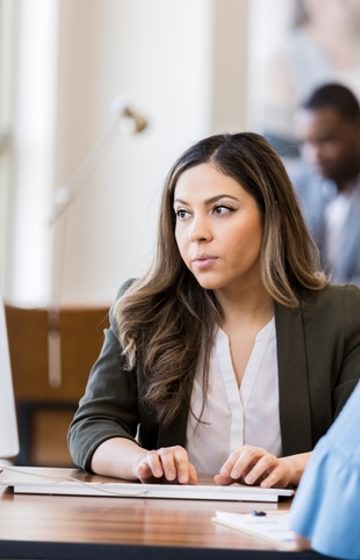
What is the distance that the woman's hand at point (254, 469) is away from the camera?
Result: 1.74 m

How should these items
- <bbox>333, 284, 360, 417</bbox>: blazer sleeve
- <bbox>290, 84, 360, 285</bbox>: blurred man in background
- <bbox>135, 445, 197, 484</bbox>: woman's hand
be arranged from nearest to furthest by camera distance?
<bbox>135, 445, 197, 484</bbox>: woman's hand → <bbox>333, 284, 360, 417</bbox>: blazer sleeve → <bbox>290, 84, 360, 285</bbox>: blurred man in background

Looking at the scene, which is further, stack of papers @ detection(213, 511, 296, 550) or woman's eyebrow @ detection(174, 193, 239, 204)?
woman's eyebrow @ detection(174, 193, 239, 204)

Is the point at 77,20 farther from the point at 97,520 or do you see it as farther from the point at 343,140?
the point at 97,520

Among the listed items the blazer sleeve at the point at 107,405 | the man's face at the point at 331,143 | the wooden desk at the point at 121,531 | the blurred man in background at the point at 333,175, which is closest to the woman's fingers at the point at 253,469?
the wooden desk at the point at 121,531

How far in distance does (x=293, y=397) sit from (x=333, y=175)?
2918 mm

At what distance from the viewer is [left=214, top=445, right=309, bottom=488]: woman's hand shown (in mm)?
1744

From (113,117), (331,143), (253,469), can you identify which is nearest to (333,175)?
(331,143)

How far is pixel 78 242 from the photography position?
17.4 ft

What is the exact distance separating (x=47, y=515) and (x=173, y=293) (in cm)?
84

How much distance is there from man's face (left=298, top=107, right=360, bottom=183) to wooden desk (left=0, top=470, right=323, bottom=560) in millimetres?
3416

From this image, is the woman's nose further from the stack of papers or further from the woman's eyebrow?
the stack of papers

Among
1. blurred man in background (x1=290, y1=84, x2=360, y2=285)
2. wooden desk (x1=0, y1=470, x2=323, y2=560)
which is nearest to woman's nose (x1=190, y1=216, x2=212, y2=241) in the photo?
wooden desk (x1=0, y1=470, x2=323, y2=560)

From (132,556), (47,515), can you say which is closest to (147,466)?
(47,515)

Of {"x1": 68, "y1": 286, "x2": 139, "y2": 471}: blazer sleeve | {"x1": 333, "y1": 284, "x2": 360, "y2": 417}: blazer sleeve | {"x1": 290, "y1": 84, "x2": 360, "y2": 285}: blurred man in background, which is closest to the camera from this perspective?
{"x1": 68, "y1": 286, "x2": 139, "y2": 471}: blazer sleeve
